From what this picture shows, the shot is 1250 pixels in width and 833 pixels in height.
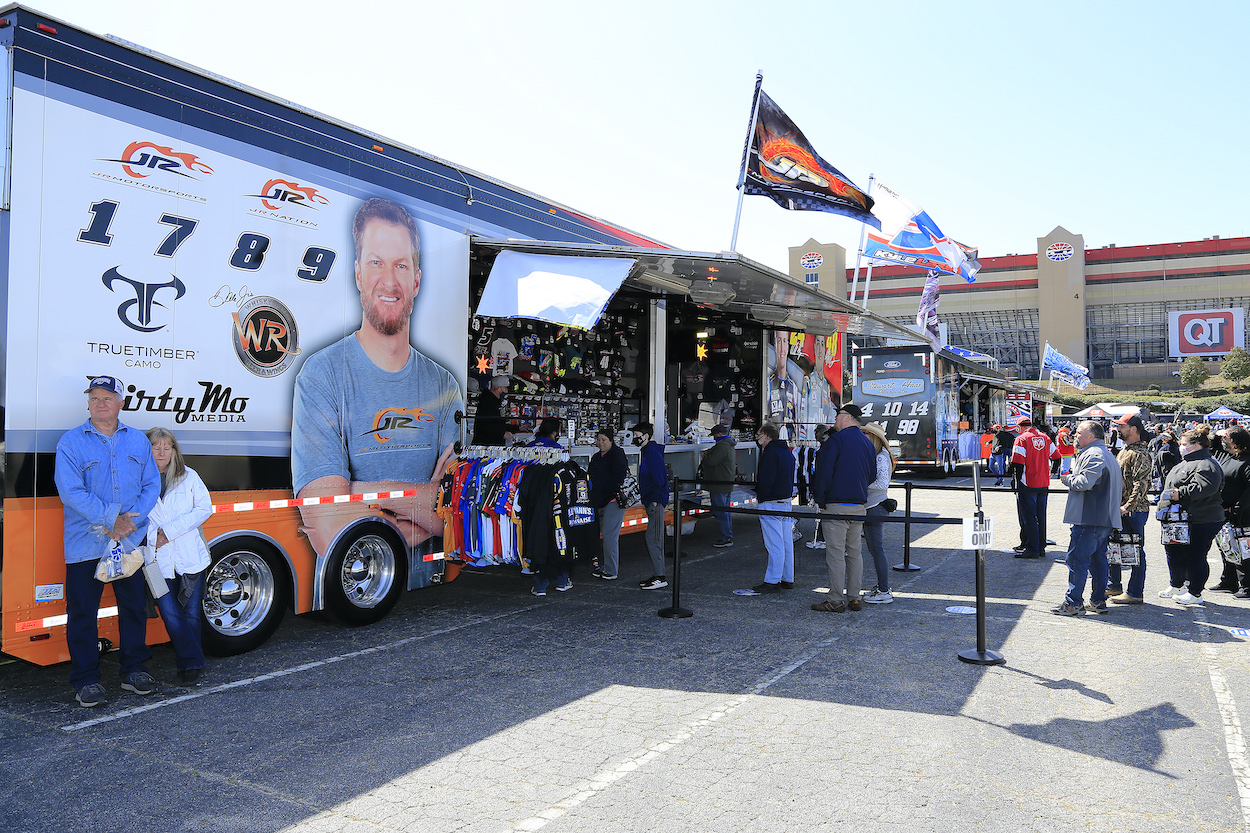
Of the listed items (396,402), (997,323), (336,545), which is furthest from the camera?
(997,323)

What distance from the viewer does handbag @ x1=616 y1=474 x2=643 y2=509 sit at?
8461 millimetres

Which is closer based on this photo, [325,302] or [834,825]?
[834,825]

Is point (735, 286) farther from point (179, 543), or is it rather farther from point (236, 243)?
point (179, 543)

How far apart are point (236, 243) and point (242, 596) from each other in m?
2.40

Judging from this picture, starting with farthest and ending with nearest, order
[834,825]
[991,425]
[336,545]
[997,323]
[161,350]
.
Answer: [997,323]
[991,425]
[336,545]
[161,350]
[834,825]

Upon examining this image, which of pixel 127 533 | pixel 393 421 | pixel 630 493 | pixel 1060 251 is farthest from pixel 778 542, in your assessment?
pixel 1060 251

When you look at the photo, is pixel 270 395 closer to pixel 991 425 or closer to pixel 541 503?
pixel 541 503

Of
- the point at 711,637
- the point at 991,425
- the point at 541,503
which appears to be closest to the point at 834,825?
the point at 711,637

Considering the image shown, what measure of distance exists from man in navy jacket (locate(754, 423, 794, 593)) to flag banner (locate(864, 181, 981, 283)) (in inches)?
357

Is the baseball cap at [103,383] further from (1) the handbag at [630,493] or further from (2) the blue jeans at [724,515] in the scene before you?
(2) the blue jeans at [724,515]

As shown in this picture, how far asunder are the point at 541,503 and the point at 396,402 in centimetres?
144

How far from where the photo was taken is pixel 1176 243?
2591 inches

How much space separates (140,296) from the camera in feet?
16.5

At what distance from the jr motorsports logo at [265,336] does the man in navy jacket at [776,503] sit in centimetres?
438
